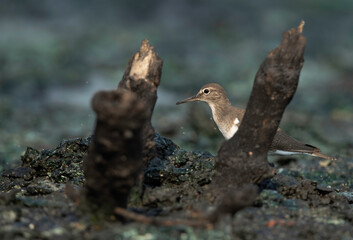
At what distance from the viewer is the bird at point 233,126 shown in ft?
22.7

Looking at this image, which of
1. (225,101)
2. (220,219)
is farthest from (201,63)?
(220,219)

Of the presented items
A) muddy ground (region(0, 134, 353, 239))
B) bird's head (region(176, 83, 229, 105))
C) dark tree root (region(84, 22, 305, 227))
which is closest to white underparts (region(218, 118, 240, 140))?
bird's head (region(176, 83, 229, 105))

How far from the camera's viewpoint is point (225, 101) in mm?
7484

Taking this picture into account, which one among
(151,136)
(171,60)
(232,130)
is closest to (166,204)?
(151,136)

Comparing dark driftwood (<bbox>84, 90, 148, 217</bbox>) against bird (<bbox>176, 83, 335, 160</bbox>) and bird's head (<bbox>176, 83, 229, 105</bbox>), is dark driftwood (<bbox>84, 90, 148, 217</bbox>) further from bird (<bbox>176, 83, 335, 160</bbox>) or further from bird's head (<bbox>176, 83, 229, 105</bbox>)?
bird's head (<bbox>176, 83, 229, 105</bbox>)

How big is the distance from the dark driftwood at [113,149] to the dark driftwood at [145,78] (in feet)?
3.18

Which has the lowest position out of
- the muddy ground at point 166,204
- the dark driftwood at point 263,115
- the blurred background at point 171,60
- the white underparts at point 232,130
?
the muddy ground at point 166,204

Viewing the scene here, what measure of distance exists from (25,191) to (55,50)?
9550 millimetres

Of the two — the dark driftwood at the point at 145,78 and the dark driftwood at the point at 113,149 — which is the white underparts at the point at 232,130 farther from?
the dark driftwood at the point at 113,149

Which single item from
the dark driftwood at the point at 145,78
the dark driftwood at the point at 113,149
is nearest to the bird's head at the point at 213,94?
the dark driftwood at the point at 145,78

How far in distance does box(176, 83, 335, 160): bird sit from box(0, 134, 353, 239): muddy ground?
0.87m

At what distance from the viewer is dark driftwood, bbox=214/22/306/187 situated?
14.1ft

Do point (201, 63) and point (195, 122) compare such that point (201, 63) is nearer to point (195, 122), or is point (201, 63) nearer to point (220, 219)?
point (195, 122)

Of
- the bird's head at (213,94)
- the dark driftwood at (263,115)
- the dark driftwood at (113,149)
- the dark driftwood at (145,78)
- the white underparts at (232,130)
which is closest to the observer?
the dark driftwood at (113,149)
